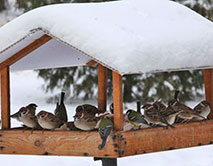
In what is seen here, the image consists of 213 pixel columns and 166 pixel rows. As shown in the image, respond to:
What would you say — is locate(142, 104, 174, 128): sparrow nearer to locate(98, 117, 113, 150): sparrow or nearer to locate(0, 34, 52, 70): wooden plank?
locate(98, 117, 113, 150): sparrow

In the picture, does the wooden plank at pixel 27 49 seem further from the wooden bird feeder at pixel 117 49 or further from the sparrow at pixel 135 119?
the sparrow at pixel 135 119

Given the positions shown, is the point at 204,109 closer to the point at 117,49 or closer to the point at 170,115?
the point at 170,115

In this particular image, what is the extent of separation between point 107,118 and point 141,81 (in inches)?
266

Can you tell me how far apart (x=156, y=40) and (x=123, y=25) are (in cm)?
23

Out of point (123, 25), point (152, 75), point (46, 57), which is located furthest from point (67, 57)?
point (152, 75)

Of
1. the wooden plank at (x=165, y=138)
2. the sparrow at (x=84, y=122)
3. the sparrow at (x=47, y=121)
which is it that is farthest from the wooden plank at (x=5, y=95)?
the wooden plank at (x=165, y=138)

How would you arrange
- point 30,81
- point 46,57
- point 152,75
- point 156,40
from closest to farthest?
point 156,40 → point 46,57 → point 152,75 → point 30,81

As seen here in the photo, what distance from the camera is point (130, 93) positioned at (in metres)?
9.92

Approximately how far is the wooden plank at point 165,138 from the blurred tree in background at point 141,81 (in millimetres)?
5969

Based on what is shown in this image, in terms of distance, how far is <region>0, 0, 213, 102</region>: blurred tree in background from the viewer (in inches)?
378

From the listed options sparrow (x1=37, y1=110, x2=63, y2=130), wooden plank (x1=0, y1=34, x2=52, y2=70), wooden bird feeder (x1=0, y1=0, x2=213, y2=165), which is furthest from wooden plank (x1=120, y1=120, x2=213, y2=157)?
wooden plank (x1=0, y1=34, x2=52, y2=70)

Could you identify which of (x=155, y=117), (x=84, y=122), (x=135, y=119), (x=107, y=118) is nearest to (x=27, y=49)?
(x=84, y=122)

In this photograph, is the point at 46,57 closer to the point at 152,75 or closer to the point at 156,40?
the point at 156,40

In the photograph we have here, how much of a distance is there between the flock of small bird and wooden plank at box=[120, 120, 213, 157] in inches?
2.7
